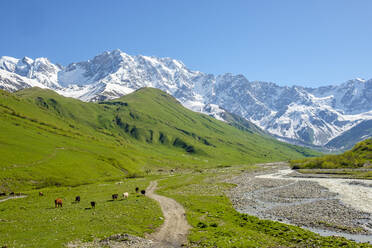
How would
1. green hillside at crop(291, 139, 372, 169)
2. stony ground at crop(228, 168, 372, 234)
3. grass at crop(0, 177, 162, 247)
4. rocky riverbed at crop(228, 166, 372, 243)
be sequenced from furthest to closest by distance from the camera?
green hillside at crop(291, 139, 372, 169) < stony ground at crop(228, 168, 372, 234) < rocky riverbed at crop(228, 166, 372, 243) < grass at crop(0, 177, 162, 247)

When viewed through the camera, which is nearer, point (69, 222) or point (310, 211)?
point (69, 222)

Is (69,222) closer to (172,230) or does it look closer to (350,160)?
(172,230)

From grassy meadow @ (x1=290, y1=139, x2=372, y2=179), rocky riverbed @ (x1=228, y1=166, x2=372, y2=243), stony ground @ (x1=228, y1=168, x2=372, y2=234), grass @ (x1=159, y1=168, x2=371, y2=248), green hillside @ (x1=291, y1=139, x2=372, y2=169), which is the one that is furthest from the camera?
green hillside @ (x1=291, y1=139, x2=372, y2=169)

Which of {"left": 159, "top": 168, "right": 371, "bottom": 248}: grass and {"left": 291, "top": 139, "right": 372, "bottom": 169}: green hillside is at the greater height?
{"left": 291, "top": 139, "right": 372, "bottom": 169}: green hillside

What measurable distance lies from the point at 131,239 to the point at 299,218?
2964cm

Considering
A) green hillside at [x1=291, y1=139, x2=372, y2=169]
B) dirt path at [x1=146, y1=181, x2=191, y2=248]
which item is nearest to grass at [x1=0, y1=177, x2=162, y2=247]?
dirt path at [x1=146, y1=181, x2=191, y2=248]

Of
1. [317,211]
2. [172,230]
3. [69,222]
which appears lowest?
[69,222]

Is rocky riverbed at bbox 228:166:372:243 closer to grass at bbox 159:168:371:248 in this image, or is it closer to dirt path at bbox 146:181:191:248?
grass at bbox 159:168:371:248

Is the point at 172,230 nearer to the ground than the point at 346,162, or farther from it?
nearer to the ground

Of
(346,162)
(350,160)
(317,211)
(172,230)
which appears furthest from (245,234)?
(346,162)

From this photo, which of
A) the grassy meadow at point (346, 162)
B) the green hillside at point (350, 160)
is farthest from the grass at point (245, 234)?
the green hillside at point (350, 160)

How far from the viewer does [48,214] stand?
44.6m

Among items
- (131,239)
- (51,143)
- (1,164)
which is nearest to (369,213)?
(131,239)

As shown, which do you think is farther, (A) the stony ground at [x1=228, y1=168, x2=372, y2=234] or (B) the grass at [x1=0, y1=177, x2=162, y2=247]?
(A) the stony ground at [x1=228, y1=168, x2=372, y2=234]
